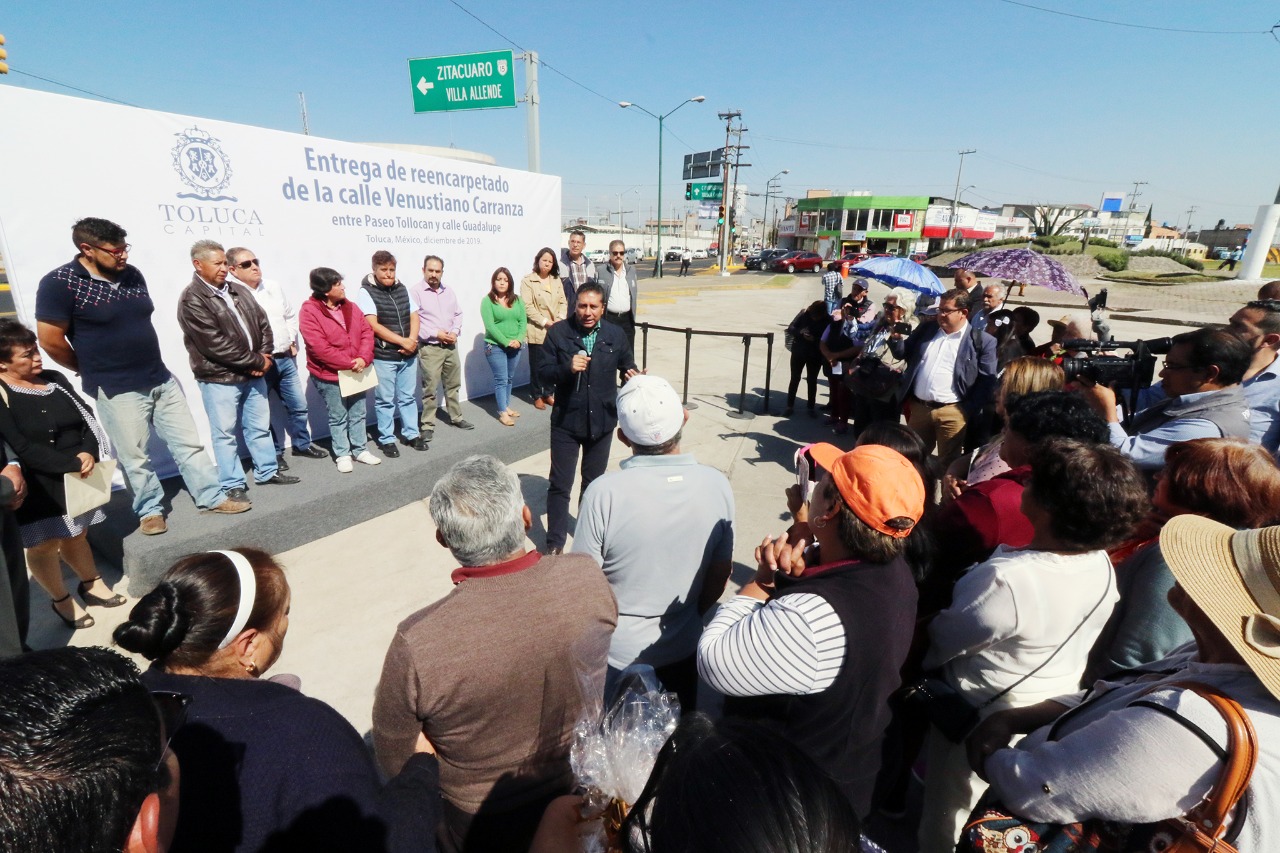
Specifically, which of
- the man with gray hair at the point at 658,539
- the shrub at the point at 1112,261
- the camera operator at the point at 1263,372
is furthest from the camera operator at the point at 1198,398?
the shrub at the point at 1112,261

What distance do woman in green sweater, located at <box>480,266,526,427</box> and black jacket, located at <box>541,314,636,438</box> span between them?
2.27 metres

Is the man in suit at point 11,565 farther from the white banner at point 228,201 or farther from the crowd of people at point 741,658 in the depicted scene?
the white banner at point 228,201

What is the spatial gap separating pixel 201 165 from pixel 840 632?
5.28 m

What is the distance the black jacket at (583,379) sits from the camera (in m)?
3.83

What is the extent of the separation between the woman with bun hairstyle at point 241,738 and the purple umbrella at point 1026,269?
613 cm

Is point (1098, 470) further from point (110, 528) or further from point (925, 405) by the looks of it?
point (110, 528)

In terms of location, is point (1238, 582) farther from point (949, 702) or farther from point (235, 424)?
point (235, 424)

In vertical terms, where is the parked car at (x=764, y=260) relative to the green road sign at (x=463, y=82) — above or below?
below

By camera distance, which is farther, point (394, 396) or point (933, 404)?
point (394, 396)

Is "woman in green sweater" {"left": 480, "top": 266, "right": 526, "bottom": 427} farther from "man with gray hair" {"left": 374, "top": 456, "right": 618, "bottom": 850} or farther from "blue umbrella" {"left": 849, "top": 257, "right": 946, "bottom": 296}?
"man with gray hair" {"left": 374, "top": 456, "right": 618, "bottom": 850}

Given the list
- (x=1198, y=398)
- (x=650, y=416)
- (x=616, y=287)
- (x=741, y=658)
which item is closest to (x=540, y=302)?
(x=616, y=287)

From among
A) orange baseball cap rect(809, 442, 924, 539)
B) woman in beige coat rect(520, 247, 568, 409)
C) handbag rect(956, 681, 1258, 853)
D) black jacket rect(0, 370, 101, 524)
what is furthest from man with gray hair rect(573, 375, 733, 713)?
woman in beige coat rect(520, 247, 568, 409)

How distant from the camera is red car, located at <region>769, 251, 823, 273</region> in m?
39.2

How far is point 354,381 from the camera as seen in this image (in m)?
4.61
